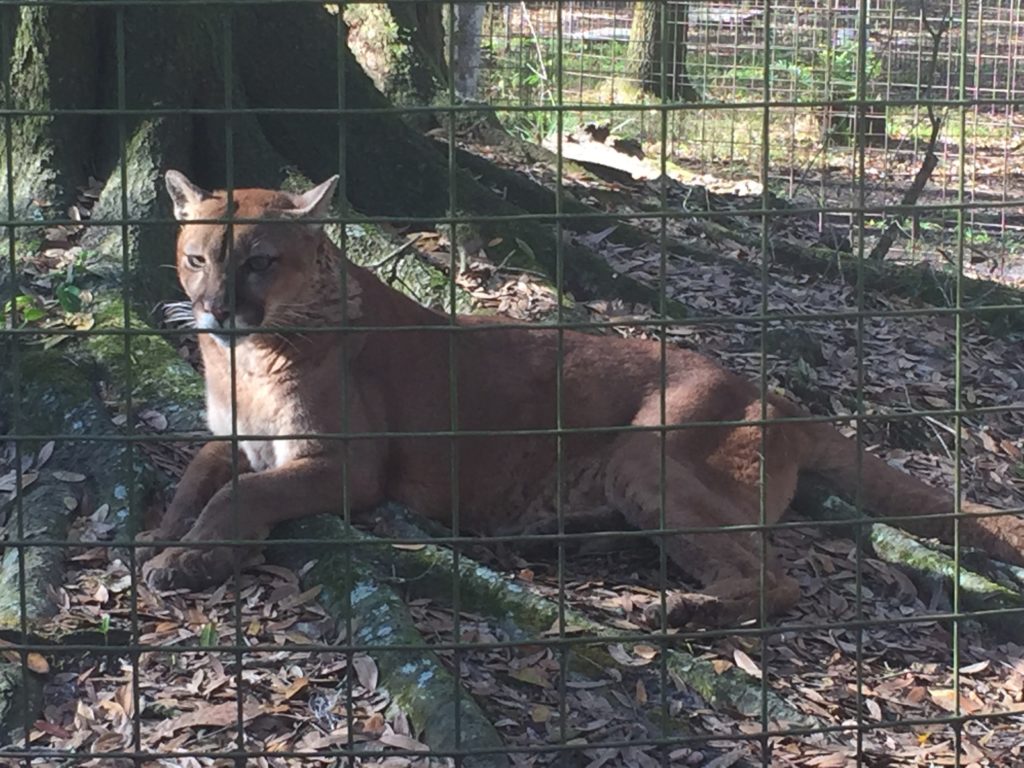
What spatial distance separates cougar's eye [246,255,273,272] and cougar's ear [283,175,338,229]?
212mm

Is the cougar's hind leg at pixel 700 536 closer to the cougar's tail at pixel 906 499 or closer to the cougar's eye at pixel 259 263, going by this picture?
the cougar's tail at pixel 906 499

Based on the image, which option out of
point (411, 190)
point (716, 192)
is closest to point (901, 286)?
point (716, 192)

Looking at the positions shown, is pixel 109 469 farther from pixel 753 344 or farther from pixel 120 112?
pixel 753 344

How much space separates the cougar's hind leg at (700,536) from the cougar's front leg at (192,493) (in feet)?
5.03

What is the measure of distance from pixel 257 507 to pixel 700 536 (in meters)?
1.67

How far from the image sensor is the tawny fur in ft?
17.6

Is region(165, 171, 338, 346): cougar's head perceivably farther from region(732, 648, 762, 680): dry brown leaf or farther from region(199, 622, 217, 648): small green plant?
region(732, 648, 762, 680): dry brown leaf

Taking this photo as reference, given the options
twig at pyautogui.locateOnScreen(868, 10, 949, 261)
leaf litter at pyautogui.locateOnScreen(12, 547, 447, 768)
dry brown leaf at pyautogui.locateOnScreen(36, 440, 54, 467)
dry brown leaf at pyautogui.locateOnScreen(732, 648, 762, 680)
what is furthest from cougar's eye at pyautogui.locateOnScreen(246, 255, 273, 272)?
twig at pyautogui.locateOnScreen(868, 10, 949, 261)

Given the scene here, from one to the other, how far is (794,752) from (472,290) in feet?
11.3

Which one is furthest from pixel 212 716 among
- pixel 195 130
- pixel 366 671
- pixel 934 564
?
pixel 195 130

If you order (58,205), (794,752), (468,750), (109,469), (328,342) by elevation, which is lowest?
(794,752)

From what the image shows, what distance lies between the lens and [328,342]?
18.8 ft

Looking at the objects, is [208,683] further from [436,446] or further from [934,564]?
[934,564]

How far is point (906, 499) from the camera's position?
596 centimetres
